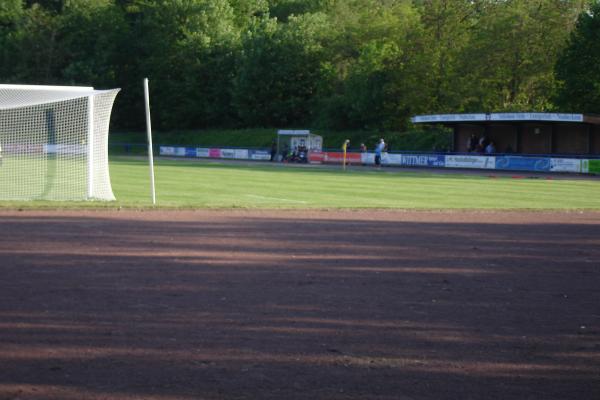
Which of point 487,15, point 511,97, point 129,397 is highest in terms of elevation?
point 487,15

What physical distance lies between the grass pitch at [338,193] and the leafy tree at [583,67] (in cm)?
1886

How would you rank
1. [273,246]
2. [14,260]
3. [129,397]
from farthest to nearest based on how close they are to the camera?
[273,246] < [14,260] < [129,397]

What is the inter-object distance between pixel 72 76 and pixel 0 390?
3287 inches

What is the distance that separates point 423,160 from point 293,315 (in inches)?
1771

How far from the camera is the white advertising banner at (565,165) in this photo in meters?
44.1

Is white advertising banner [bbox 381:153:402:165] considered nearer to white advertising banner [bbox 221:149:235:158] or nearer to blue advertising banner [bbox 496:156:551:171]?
blue advertising banner [bbox 496:156:551:171]

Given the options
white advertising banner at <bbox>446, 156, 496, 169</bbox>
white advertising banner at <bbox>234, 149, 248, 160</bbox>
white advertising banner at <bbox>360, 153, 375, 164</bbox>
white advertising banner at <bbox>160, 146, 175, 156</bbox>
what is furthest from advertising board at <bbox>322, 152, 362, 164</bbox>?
white advertising banner at <bbox>160, 146, 175, 156</bbox>

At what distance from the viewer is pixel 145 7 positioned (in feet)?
295

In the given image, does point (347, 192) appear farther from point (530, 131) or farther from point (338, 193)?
point (530, 131)

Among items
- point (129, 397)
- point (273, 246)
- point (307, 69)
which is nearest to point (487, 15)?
point (307, 69)

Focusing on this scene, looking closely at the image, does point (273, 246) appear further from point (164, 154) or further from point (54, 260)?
point (164, 154)

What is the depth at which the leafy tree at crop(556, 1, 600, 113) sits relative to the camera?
55469 mm

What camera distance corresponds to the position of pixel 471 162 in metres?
49.3

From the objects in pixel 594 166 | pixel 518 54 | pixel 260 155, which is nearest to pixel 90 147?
pixel 594 166
